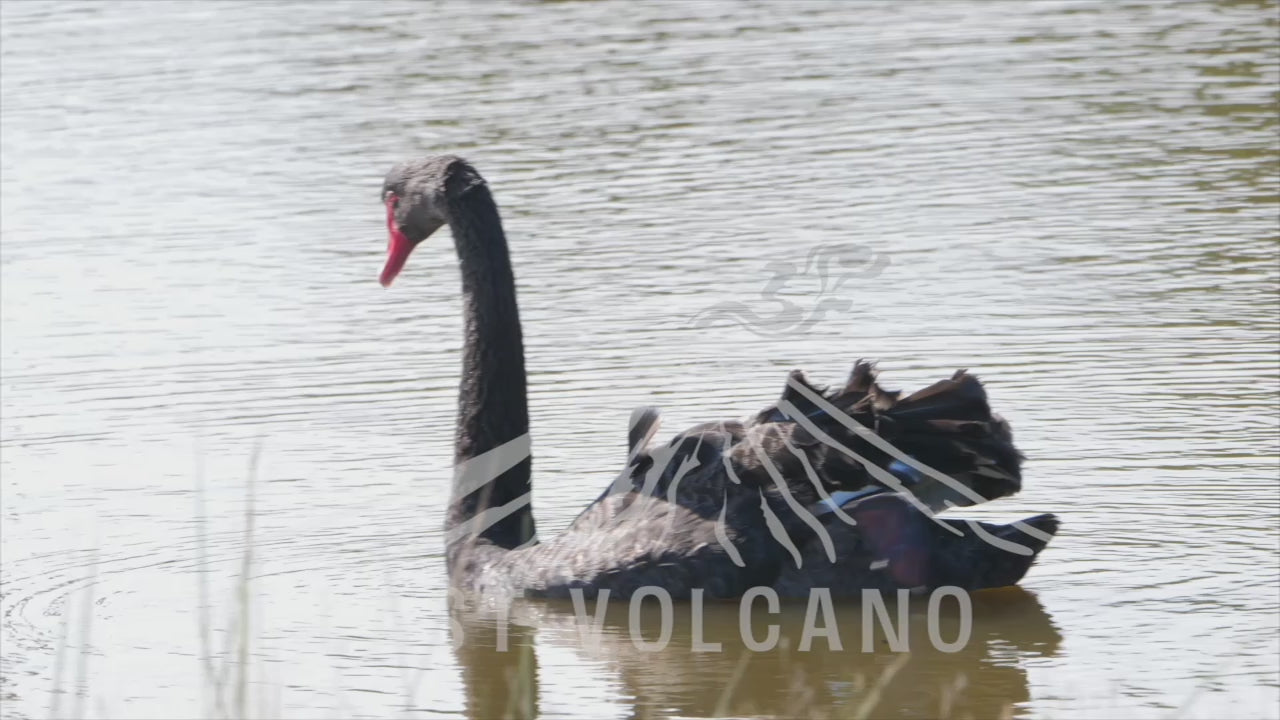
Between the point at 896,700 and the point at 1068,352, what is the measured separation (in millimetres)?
3207

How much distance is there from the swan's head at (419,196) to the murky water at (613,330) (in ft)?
2.66

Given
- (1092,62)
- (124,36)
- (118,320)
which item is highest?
(124,36)

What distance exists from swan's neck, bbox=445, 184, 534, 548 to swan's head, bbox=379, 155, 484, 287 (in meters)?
0.05

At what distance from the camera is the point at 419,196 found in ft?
→ 21.1

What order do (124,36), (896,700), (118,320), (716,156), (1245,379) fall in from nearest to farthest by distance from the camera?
(896,700) → (1245,379) → (118,320) → (716,156) → (124,36)

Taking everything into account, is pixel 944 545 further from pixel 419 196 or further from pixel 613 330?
pixel 613 330

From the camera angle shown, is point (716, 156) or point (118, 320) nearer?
point (118, 320)

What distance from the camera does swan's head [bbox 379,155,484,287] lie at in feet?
20.7

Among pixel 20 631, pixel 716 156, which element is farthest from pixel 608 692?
pixel 716 156

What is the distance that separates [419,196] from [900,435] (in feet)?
6.10

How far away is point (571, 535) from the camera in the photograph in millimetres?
5777

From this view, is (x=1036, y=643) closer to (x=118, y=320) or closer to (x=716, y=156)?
(x=118, y=320)
